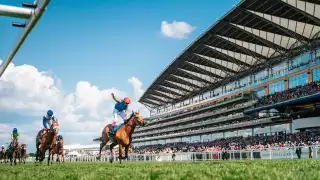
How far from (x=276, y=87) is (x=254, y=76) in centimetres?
654

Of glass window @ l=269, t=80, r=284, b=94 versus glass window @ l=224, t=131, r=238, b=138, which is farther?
glass window @ l=224, t=131, r=238, b=138

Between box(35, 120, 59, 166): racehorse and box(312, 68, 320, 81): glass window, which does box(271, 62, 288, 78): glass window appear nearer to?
box(312, 68, 320, 81): glass window

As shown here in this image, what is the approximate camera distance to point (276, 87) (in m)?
49.0

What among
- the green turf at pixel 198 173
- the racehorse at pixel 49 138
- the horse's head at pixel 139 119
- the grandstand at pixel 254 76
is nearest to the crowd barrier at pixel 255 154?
the grandstand at pixel 254 76

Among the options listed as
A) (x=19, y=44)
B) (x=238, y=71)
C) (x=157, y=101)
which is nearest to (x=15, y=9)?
(x=19, y=44)

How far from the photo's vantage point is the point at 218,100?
66.5m

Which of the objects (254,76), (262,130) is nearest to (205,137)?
(254,76)

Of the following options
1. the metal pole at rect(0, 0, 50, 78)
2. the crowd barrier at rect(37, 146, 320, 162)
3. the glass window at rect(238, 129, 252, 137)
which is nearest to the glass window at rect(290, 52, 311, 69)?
the glass window at rect(238, 129, 252, 137)

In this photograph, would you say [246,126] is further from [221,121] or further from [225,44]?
[225,44]

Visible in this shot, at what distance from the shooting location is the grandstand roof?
3675cm

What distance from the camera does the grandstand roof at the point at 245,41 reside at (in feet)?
121

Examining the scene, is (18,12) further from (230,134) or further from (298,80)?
(230,134)

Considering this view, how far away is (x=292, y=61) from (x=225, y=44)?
890 cm

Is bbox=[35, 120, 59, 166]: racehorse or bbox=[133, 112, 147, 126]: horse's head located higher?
bbox=[133, 112, 147, 126]: horse's head
